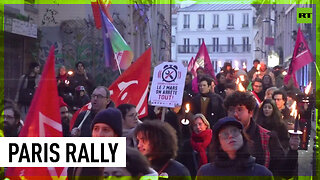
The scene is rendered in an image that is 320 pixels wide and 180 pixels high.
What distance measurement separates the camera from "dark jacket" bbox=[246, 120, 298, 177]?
11.7ft

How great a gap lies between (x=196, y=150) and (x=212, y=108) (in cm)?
42

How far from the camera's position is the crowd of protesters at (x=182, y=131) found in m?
3.45

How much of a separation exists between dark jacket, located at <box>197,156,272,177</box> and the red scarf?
40mm

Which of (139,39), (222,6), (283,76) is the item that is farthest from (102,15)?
(283,76)

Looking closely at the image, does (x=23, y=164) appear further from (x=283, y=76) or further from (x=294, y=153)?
(x=283, y=76)

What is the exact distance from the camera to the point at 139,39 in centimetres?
392

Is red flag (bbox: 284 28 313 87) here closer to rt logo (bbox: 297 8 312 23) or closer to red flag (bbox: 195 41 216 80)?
rt logo (bbox: 297 8 312 23)

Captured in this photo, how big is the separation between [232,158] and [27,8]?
1166mm

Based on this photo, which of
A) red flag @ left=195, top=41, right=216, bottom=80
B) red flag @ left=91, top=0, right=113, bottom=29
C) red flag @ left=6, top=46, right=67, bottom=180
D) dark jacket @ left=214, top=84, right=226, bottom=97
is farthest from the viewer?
dark jacket @ left=214, top=84, right=226, bottom=97

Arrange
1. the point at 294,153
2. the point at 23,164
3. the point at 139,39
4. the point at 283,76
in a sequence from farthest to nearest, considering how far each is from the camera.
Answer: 1. the point at 283,76
2. the point at 139,39
3. the point at 294,153
4. the point at 23,164

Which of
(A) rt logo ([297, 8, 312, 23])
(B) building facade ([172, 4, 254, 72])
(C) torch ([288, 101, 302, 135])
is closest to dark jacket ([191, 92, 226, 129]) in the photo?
(B) building facade ([172, 4, 254, 72])

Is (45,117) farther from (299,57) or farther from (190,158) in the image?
(299,57)

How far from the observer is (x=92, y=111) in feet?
11.8

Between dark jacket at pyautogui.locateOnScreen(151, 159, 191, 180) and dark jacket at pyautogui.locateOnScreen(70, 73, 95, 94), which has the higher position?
dark jacket at pyautogui.locateOnScreen(70, 73, 95, 94)
